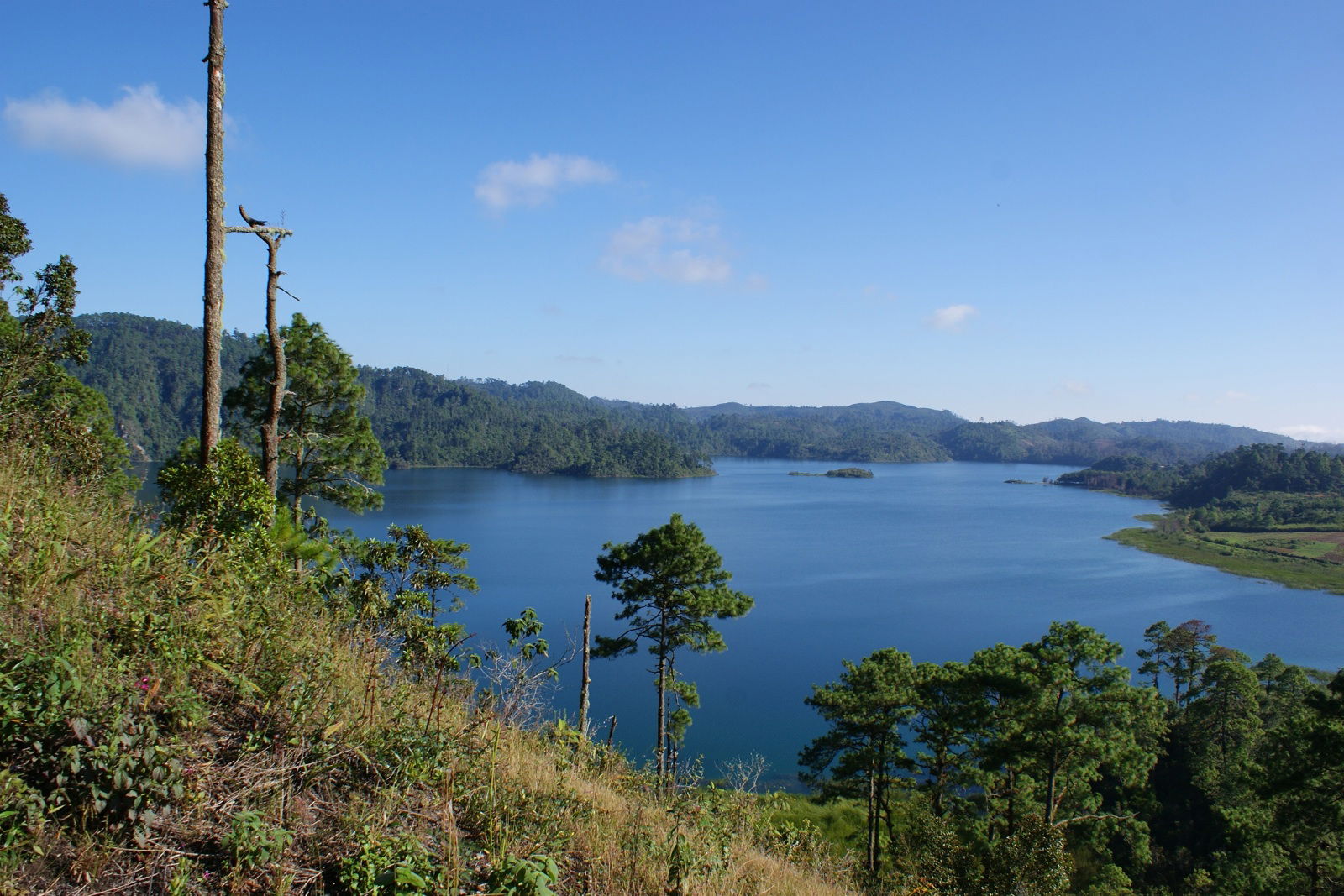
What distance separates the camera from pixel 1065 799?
16734 mm

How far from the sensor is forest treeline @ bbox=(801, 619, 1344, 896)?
10.6 meters

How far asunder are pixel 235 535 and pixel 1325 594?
61427 mm

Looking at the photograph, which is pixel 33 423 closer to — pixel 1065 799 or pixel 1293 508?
pixel 1065 799

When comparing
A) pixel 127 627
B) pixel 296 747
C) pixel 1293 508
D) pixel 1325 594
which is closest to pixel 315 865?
pixel 296 747

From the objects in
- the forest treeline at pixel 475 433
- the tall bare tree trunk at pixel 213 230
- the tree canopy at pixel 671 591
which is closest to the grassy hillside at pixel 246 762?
the tall bare tree trunk at pixel 213 230

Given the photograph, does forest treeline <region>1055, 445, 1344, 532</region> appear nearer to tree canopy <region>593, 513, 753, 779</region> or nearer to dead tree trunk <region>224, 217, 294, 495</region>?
tree canopy <region>593, 513, 753, 779</region>

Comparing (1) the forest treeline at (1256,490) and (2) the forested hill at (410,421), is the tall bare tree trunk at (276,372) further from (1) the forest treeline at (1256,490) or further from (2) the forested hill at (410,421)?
(2) the forested hill at (410,421)

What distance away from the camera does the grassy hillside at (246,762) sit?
7.27 ft

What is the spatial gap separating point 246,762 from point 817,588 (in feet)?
128

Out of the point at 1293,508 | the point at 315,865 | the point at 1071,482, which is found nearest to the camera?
the point at 315,865

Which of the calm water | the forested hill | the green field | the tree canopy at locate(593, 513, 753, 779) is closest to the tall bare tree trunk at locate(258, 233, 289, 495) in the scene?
the calm water

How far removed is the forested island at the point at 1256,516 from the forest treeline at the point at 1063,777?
42070 mm

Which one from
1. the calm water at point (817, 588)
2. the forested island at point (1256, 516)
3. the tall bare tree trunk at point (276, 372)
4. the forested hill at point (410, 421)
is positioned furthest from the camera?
the forested hill at point (410, 421)

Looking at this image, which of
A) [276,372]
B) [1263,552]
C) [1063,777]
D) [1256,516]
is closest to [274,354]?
[276,372]
